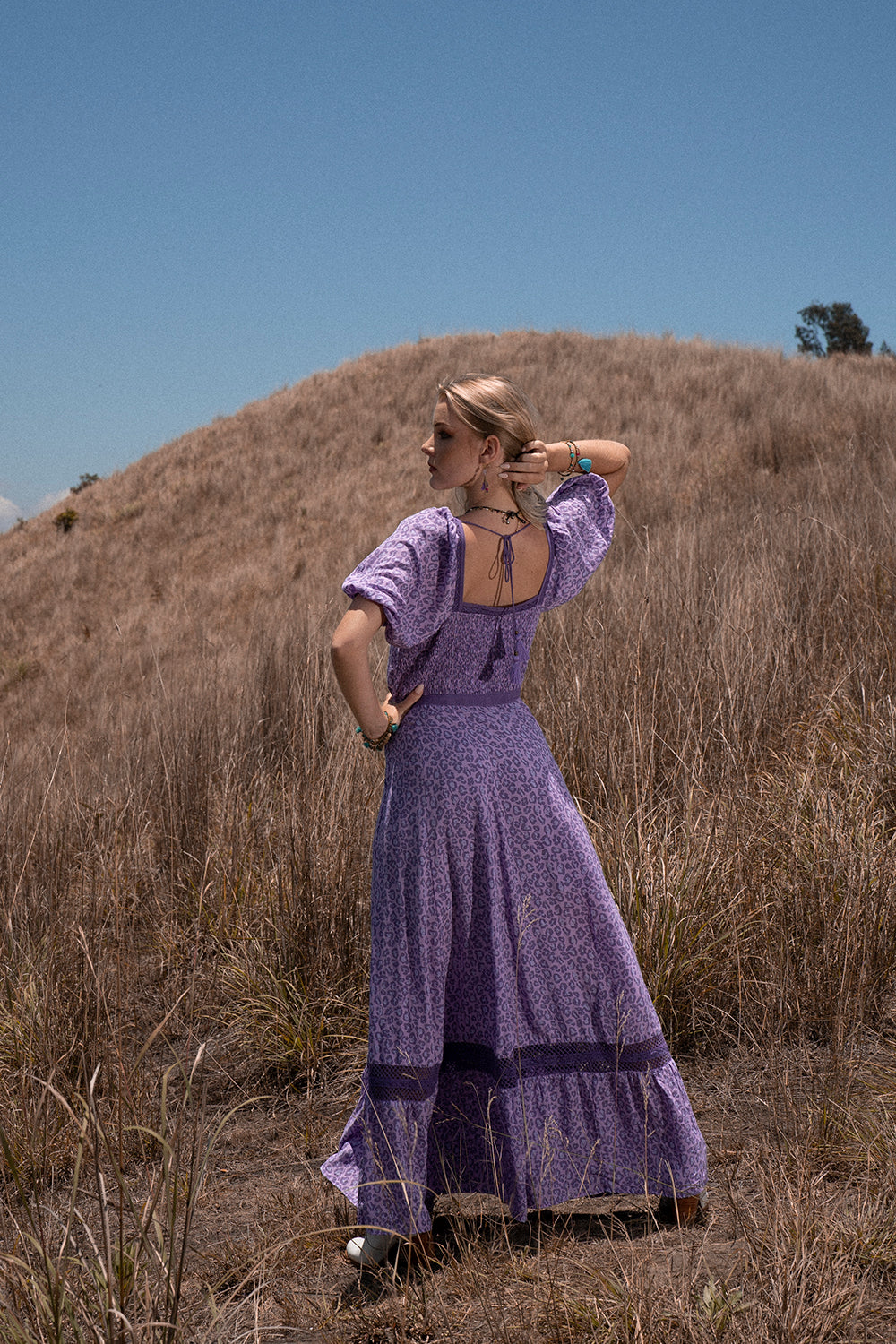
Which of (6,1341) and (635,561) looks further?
(635,561)

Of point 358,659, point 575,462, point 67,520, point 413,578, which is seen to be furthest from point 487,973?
point 67,520

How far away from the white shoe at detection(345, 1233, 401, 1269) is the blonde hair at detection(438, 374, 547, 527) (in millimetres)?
1712

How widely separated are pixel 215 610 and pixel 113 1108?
13006 mm

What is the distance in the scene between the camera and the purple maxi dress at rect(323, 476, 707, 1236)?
7.38 feet

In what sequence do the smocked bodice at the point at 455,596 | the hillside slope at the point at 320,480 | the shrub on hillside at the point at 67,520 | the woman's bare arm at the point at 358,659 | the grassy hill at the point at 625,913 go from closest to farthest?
the grassy hill at the point at 625,913
the woman's bare arm at the point at 358,659
the smocked bodice at the point at 455,596
the hillside slope at the point at 320,480
the shrub on hillside at the point at 67,520

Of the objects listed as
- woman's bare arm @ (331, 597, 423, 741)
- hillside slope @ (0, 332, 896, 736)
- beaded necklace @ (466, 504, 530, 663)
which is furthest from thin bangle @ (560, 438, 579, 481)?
hillside slope @ (0, 332, 896, 736)

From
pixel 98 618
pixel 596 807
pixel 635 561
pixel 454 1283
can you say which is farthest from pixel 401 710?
pixel 98 618

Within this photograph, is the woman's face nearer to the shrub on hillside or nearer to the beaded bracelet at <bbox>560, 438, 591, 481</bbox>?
the beaded bracelet at <bbox>560, 438, 591, 481</bbox>

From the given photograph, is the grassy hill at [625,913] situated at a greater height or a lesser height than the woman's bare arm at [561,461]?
lesser

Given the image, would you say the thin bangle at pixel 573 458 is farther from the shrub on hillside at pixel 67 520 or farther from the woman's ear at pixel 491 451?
the shrub on hillside at pixel 67 520

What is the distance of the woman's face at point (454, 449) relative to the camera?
233 centimetres

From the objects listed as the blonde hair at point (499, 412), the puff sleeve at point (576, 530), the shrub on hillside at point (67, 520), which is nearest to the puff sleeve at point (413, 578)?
the blonde hair at point (499, 412)

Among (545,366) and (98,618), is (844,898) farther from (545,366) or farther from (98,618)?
(545,366)

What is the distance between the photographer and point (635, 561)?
725 centimetres
